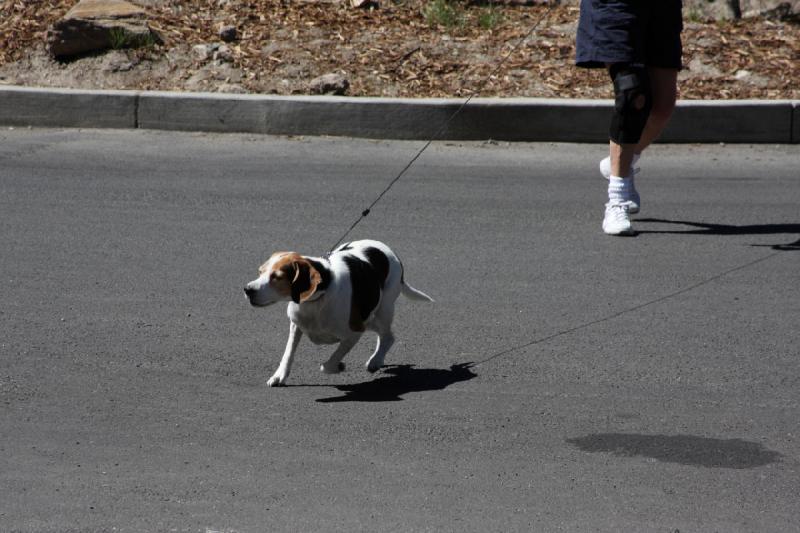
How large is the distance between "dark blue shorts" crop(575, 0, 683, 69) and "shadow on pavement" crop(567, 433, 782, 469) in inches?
133

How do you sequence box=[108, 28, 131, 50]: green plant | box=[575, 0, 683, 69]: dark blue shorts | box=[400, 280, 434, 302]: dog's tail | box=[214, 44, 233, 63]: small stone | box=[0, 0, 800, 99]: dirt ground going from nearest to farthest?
box=[400, 280, 434, 302]: dog's tail
box=[575, 0, 683, 69]: dark blue shorts
box=[0, 0, 800, 99]: dirt ground
box=[214, 44, 233, 63]: small stone
box=[108, 28, 131, 50]: green plant

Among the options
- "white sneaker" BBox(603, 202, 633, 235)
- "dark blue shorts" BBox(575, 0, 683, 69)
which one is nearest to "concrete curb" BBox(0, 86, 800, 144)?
"dark blue shorts" BBox(575, 0, 683, 69)

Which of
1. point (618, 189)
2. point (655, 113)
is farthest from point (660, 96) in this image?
point (618, 189)

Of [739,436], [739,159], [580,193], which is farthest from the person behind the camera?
[739,159]

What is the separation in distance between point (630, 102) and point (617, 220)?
726mm

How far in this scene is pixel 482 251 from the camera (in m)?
7.66

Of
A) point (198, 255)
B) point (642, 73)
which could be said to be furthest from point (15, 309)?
point (642, 73)

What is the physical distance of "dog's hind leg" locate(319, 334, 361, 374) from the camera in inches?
216

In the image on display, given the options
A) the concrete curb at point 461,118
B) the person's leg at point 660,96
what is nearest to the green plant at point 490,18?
the concrete curb at point 461,118

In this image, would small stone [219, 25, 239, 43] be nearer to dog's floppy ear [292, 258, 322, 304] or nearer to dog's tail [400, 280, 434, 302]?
dog's tail [400, 280, 434, 302]

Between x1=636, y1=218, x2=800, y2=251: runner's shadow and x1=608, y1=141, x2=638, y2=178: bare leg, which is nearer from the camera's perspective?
x1=608, y1=141, x2=638, y2=178: bare leg

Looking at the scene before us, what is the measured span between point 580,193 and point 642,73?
1.29 m

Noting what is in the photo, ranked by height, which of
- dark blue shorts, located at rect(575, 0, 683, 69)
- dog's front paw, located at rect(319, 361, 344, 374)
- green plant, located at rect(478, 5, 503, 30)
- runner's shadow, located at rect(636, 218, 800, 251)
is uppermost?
A: dark blue shorts, located at rect(575, 0, 683, 69)

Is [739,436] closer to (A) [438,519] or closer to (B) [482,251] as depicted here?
(A) [438,519]
